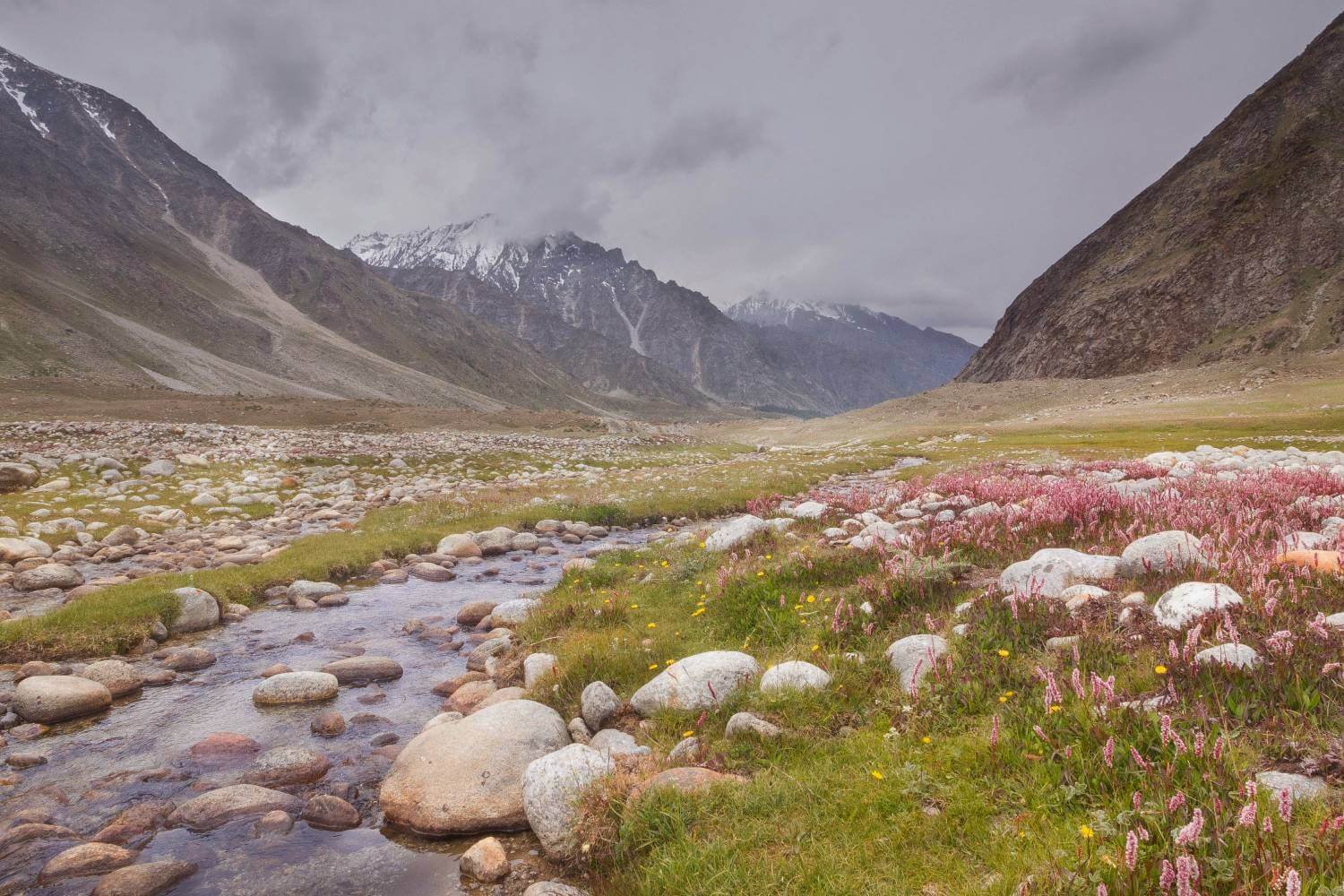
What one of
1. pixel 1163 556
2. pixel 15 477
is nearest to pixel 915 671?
pixel 1163 556

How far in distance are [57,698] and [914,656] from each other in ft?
31.2

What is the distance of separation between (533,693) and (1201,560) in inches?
277

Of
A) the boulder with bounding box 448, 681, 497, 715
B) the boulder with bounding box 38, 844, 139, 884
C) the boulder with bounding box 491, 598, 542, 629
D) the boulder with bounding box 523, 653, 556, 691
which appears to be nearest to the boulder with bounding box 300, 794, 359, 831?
the boulder with bounding box 38, 844, 139, 884

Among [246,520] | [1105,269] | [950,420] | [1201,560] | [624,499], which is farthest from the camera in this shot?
[1105,269]

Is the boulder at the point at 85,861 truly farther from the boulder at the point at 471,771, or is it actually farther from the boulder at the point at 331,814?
the boulder at the point at 471,771

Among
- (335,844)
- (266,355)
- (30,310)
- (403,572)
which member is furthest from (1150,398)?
(266,355)

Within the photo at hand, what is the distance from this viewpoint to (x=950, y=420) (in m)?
78.1

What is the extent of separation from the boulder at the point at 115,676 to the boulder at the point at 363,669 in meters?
2.24

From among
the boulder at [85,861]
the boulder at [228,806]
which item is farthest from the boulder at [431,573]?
the boulder at [85,861]

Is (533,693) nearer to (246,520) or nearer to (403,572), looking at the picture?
(403,572)

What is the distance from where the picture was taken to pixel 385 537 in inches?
651

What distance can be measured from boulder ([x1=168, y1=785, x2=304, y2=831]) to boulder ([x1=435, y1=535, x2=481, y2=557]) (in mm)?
10393

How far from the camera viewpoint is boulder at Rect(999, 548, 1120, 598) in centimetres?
635

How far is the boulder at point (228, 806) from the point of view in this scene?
550 cm
